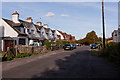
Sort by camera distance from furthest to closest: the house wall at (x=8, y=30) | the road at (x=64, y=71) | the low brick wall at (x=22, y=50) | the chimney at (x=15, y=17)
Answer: the chimney at (x=15, y=17)
the house wall at (x=8, y=30)
the low brick wall at (x=22, y=50)
the road at (x=64, y=71)

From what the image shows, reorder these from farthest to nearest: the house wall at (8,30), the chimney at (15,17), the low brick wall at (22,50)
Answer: the chimney at (15,17), the house wall at (8,30), the low brick wall at (22,50)

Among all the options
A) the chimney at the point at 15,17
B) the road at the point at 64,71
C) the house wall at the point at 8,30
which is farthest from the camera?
the chimney at the point at 15,17

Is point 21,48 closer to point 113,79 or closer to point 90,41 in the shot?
point 113,79

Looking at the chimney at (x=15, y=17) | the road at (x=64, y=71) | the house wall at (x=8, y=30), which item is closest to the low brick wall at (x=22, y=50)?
the road at (x=64, y=71)

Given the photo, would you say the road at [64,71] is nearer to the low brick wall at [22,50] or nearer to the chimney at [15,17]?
the low brick wall at [22,50]

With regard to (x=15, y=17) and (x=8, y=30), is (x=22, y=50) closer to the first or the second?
(x=8, y=30)

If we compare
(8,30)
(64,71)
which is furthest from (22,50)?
(64,71)

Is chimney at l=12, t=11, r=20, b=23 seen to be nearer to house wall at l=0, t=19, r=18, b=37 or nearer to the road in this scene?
house wall at l=0, t=19, r=18, b=37

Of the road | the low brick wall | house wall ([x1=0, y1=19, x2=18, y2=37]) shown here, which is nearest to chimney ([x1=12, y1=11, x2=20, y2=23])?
house wall ([x1=0, y1=19, x2=18, y2=37])

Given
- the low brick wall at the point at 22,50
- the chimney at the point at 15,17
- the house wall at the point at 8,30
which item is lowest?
the low brick wall at the point at 22,50

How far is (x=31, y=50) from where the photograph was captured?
69.0ft

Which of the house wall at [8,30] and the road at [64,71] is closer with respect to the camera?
the road at [64,71]

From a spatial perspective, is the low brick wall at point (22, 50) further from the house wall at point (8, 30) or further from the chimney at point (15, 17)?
the chimney at point (15, 17)

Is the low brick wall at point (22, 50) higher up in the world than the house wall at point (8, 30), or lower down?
lower down
